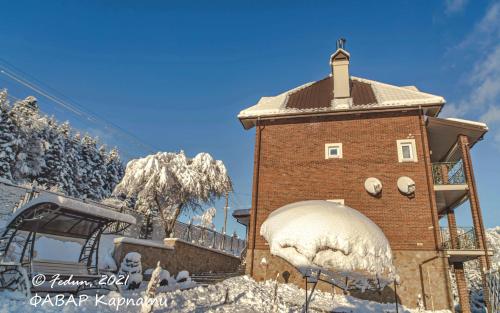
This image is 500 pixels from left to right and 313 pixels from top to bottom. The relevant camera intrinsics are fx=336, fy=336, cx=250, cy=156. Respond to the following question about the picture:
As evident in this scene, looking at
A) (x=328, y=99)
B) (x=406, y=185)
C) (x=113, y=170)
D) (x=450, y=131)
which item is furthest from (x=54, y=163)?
(x=450, y=131)

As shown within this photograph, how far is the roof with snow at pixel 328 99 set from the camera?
14945 millimetres

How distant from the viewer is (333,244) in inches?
237

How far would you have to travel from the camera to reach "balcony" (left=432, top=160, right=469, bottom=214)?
46.1 ft

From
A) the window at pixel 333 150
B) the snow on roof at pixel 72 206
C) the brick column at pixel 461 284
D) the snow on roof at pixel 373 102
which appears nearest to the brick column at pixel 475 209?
the brick column at pixel 461 284

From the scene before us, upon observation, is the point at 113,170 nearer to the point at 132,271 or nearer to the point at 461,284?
the point at 132,271

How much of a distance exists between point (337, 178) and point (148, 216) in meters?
12.4

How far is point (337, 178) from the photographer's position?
15.0 metres

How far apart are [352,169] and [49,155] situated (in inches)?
1382

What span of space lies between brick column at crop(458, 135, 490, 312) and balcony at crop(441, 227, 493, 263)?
0.83 ft

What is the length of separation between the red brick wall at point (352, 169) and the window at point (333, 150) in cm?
18

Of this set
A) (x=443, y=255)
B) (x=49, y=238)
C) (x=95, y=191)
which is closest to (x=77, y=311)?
(x=49, y=238)

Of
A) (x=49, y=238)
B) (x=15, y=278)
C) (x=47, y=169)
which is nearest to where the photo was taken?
(x=15, y=278)

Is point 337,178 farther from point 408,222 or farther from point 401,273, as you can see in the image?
point 401,273

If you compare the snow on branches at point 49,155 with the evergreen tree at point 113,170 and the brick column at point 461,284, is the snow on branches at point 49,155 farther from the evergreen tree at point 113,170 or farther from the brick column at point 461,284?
the brick column at point 461,284
